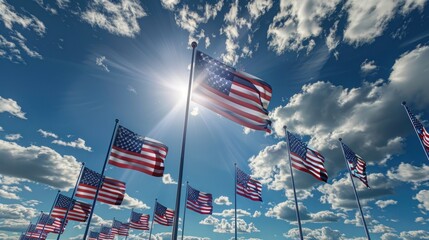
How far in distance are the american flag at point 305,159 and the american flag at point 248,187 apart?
33.4 feet

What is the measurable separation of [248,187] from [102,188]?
50.7ft

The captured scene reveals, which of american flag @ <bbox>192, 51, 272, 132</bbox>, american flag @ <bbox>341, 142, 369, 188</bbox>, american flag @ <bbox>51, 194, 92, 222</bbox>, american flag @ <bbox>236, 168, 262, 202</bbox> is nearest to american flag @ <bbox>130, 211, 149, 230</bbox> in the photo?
american flag @ <bbox>51, 194, 92, 222</bbox>

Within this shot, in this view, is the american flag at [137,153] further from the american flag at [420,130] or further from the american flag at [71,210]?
the american flag at [420,130]

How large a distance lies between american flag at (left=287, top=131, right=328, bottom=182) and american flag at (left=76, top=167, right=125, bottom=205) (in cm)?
1485

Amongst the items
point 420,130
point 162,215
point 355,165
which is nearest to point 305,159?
point 355,165

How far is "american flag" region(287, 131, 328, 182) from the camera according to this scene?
17906 mm

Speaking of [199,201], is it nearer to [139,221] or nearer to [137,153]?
[139,221]

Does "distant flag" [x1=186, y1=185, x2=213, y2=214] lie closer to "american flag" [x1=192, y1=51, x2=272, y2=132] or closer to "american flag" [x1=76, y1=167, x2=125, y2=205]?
"american flag" [x1=76, y1=167, x2=125, y2=205]

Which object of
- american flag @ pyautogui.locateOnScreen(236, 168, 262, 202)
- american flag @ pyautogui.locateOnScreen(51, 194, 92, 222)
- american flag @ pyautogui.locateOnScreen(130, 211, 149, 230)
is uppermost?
american flag @ pyautogui.locateOnScreen(236, 168, 262, 202)

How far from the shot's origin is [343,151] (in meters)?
20.7

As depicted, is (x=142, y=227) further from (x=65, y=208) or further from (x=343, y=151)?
(x=343, y=151)

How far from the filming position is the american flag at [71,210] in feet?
78.8

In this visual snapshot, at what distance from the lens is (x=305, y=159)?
714 inches

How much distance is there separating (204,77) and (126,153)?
8543mm
